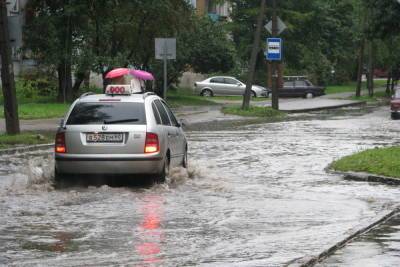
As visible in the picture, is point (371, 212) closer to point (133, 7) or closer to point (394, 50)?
point (133, 7)

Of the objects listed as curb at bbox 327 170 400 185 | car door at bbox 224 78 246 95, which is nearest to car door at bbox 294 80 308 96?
car door at bbox 224 78 246 95

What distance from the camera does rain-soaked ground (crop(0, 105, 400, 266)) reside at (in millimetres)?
8445

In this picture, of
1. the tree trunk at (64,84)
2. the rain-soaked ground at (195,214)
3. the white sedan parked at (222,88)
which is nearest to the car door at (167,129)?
the rain-soaked ground at (195,214)

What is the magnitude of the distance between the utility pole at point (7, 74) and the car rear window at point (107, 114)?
23.7 feet

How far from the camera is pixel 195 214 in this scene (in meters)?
11.1

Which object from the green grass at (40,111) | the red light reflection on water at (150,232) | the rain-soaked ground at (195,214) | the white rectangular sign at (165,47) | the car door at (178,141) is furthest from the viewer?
the green grass at (40,111)

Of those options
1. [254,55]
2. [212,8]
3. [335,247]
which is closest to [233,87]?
[212,8]

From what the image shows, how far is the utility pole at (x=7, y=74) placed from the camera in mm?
20359

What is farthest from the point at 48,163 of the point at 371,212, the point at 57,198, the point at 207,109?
the point at 207,109

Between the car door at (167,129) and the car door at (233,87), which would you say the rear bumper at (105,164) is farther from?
the car door at (233,87)

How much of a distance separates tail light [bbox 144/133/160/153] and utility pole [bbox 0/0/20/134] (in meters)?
8.07

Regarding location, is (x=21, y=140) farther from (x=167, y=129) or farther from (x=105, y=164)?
(x=105, y=164)

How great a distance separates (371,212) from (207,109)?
29.4 metres

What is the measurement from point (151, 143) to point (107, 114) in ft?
2.76
